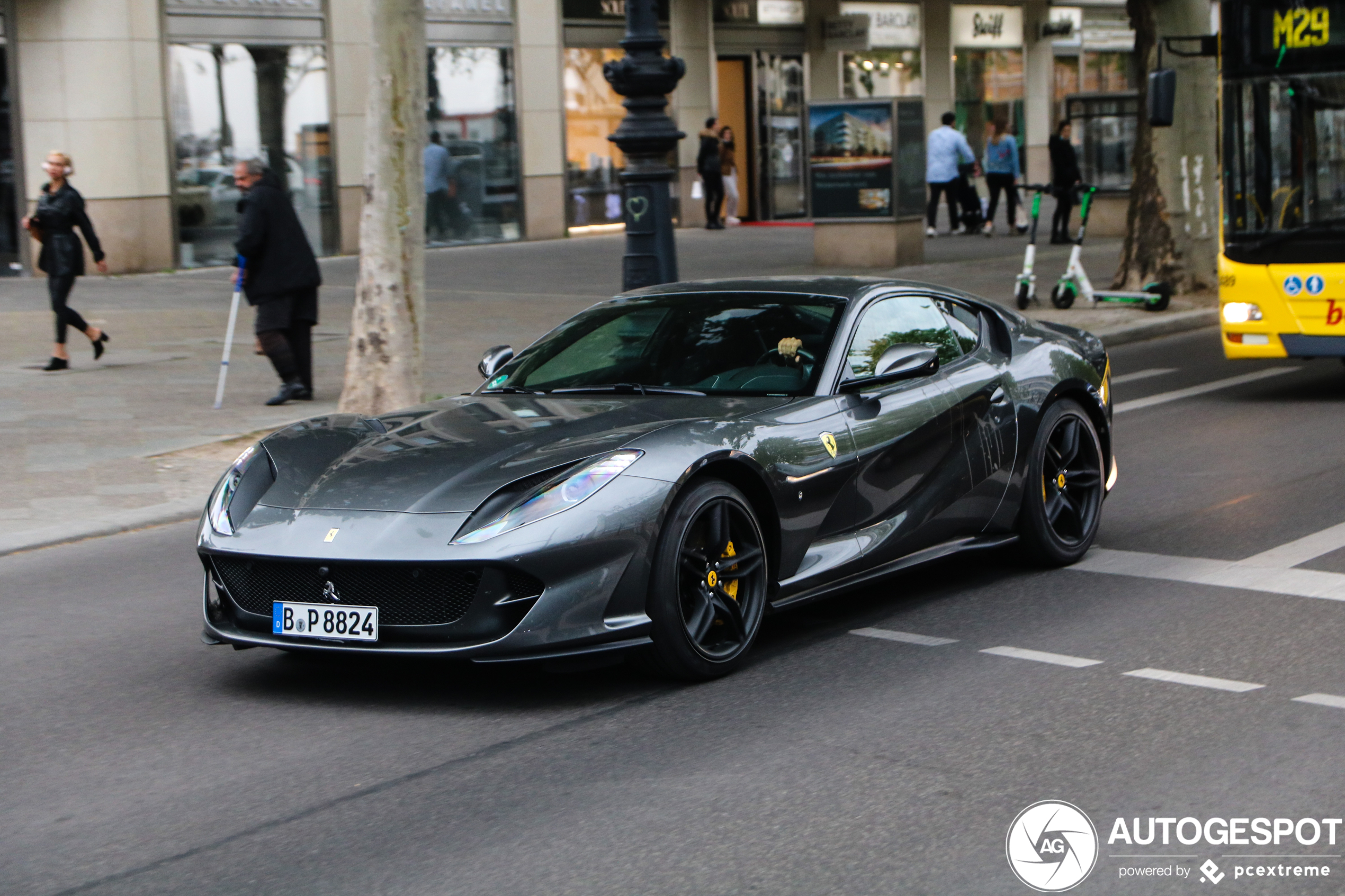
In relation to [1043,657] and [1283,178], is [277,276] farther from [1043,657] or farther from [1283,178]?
[1043,657]

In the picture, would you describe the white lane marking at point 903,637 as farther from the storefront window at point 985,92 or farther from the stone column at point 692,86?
the storefront window at point 985,92

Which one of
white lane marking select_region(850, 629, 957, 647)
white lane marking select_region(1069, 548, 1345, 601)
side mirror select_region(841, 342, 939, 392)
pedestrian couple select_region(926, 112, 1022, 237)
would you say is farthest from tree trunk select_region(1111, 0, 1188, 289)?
white lane marking select_region(850, 629, 957, 647)

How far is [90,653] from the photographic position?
6.53m

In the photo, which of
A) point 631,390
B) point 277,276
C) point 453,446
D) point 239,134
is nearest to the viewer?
point 453,446

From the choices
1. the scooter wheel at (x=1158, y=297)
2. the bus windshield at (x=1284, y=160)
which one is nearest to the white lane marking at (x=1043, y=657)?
the bus windshield at (x=1284, y=160)

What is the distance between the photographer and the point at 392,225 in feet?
38.2

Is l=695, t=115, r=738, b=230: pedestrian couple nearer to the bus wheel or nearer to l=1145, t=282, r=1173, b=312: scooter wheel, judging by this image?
the bus wheel

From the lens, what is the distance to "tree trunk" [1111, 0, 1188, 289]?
19234mm

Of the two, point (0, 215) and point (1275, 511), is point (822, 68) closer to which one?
point (0, 215)

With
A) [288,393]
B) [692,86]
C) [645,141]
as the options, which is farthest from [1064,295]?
[692,86]

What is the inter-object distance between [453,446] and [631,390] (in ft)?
3.03

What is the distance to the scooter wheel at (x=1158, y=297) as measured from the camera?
723 inches

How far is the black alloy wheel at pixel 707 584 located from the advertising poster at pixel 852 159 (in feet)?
57.0

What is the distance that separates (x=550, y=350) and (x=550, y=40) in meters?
23.7
